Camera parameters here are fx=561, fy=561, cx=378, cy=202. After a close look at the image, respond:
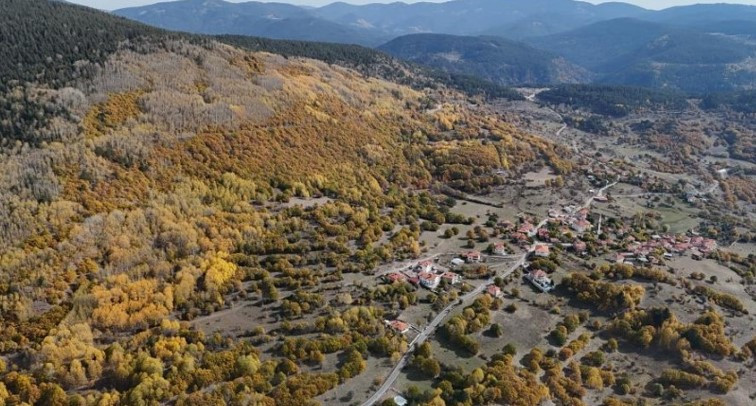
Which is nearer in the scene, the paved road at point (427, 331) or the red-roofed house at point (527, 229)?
the paved road at point (427, 331)

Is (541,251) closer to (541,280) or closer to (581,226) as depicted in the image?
(541,280)

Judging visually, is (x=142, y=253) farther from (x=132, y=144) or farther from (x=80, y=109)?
(x=80, y=109)

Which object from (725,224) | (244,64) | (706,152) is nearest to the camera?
(725,224)

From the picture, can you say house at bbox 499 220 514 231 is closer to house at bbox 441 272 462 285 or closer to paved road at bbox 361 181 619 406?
paved road at bbox 361 181 619 406

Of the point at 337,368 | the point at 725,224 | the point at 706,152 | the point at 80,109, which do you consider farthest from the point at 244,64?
the point at 706,152

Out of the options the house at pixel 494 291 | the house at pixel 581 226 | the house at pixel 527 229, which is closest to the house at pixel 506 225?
the house at pixel 527 229

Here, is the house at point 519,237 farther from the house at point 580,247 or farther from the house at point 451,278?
the house at point 451,278

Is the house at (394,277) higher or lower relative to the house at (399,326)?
higher

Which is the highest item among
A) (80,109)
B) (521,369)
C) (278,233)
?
(80,109)
